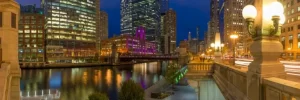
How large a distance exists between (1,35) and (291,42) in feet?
254

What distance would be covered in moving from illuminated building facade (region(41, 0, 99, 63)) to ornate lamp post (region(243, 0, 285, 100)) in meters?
153

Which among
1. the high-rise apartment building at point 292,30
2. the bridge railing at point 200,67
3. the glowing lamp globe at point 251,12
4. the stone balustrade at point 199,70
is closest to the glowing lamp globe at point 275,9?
the glowing lamp globe at point 251,12

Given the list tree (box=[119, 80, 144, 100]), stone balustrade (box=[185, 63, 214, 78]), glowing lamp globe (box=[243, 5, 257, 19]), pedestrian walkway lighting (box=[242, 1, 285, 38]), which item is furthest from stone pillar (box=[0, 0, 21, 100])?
tree (box=[119, 80, 144, 100])

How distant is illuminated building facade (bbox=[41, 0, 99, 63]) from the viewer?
542ft

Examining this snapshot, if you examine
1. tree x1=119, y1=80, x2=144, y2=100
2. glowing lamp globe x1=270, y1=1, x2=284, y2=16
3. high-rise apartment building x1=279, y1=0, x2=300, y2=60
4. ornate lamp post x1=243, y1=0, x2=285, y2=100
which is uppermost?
high-rise apartment building x1=279, y1=0, x2=300, y2=60

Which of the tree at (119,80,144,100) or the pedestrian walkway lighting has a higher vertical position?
the pedestrian walkway lighting

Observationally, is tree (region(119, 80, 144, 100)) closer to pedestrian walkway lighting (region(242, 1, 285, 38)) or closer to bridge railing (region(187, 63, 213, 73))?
bridge railing (region(187, 63, 213, 73))

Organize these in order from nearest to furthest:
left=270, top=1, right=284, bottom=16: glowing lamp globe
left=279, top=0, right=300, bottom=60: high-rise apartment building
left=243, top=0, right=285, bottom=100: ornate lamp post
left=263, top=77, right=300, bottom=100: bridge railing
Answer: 1. left=263, top=77, right=300, bottom=100: bridge railing
2. left=243, top=0, right=285, bottom=100: ornate lamp post
3. left=270, top=1, right=284, bottom=16: glowing lamp globe
4. left=279, top=0, right=300, bottom=60: high-rise apartment building

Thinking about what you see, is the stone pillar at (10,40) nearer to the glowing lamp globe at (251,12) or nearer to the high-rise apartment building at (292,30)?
the glowing lamp globe at (251,12)

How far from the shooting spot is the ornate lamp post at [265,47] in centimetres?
627

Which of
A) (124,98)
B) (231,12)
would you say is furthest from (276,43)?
(231,12)

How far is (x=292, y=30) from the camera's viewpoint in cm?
7250

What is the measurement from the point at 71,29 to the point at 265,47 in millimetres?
180629

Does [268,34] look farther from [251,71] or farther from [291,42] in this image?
[291,42]
